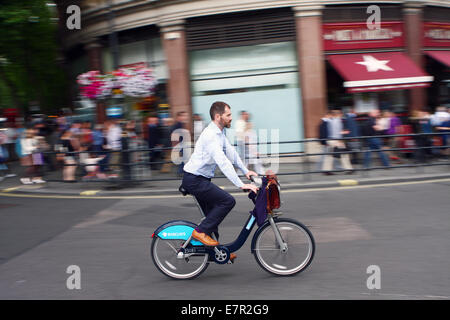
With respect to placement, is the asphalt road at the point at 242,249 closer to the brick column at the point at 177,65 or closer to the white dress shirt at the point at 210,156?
the white dress shirt at the point at 210,156

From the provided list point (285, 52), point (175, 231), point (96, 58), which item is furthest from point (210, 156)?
point (96, 58)

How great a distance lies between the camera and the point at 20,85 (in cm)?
2512

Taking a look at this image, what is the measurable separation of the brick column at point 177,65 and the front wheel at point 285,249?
11.3 metres

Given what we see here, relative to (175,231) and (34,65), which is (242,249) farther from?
(34,65)

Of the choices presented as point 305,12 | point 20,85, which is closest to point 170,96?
point 305,12

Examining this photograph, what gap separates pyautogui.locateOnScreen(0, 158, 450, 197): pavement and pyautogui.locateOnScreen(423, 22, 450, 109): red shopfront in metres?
5.79

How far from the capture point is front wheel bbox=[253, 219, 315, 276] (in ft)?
17.3

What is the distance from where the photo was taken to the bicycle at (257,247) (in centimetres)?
526

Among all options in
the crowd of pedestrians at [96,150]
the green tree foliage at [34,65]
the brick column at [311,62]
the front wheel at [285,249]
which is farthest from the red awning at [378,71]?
the green tree foliage at [34,65]

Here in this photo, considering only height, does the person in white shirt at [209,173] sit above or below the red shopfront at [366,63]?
below

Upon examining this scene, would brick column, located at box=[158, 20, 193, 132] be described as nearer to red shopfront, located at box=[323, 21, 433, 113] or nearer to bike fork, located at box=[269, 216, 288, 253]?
red shopfront, located at box=[323, 21, 433, 113]

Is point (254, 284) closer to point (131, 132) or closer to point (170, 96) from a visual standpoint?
point (131, 132)

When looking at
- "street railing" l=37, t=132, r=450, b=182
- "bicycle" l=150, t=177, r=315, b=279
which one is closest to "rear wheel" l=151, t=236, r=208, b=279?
"bicycle" l=150, t=177, r=315, b=279

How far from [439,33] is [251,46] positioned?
656 centimetres
